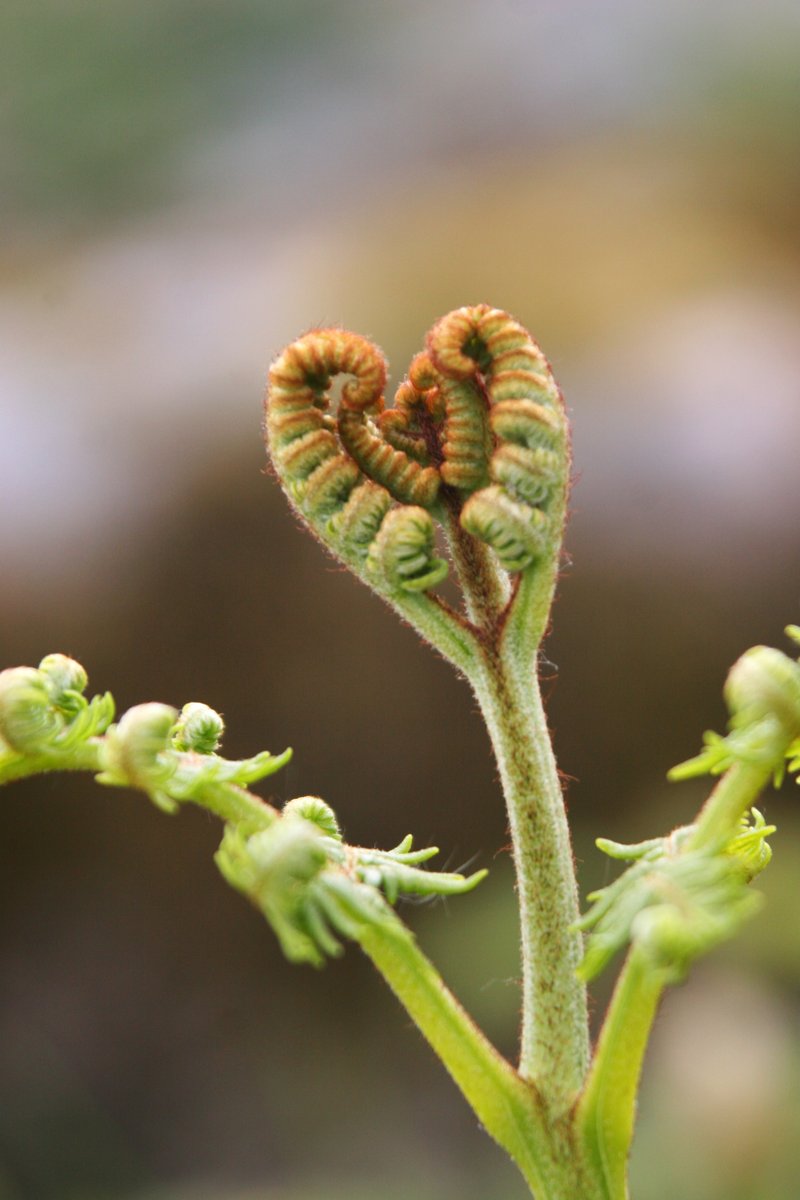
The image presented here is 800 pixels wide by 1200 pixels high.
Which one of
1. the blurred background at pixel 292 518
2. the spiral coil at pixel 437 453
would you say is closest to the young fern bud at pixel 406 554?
the spiral coil at pixel 437 453

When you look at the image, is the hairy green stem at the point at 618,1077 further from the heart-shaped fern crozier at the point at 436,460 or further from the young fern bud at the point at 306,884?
the heart-shaped fern crozier at the point at 436,460

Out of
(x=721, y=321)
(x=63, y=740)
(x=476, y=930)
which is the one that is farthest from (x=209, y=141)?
(x=63, y=740)

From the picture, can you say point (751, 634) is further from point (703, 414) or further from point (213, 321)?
point (213, 321)

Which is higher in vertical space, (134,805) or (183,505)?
(183,505)

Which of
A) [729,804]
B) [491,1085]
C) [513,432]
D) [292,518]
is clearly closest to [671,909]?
[729,804]

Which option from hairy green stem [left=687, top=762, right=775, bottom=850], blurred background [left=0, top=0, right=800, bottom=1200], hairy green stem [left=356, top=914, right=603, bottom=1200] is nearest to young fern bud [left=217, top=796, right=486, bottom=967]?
hairy green stem [left=356, top=914, right=603, bottom=1200]

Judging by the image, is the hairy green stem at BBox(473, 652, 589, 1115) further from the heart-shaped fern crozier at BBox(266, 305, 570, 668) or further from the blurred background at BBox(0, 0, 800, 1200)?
the blurred background at BBox(0, 0, 800, 1200)

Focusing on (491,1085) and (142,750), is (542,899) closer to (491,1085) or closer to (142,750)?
(491,1085)
